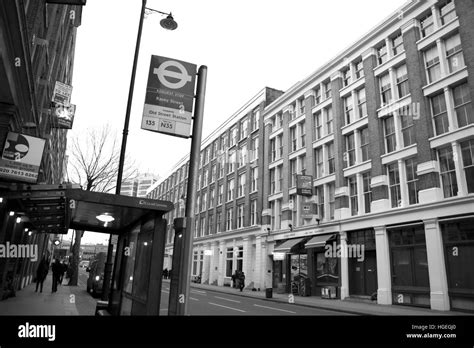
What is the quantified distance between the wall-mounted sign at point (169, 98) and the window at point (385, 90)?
22.1 m

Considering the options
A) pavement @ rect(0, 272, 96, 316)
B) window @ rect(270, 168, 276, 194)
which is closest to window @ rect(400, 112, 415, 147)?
window @ rect(270, 168, 276, 194)

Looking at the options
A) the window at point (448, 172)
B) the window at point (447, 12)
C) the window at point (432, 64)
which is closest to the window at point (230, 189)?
the window at point (432, 64)

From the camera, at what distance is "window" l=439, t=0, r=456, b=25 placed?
69.9 feet

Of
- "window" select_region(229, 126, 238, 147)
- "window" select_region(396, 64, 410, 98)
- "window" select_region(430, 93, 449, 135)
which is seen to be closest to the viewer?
"window" select_region(430, 93, 449, 135)

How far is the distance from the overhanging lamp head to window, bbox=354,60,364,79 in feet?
63.9

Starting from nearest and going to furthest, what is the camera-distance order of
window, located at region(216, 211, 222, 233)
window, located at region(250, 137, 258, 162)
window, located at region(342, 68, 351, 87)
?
window, located at region(342, 68, 351, 87) → window, located at region(250, 137, 258, 162) → window, located at region(216, 211, 222, 233)

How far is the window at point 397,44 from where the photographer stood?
80.7 ft

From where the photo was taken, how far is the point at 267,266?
3562 centimetres

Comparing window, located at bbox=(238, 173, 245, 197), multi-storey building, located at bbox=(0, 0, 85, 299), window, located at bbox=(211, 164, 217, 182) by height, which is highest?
window, located at bbox=(211, 164, 217, 182)

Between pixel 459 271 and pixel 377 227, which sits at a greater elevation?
pixel 377 227

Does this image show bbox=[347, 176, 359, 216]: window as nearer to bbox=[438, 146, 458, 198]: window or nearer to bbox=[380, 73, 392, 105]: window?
bbox=[380, 73, 392, 105]: window
